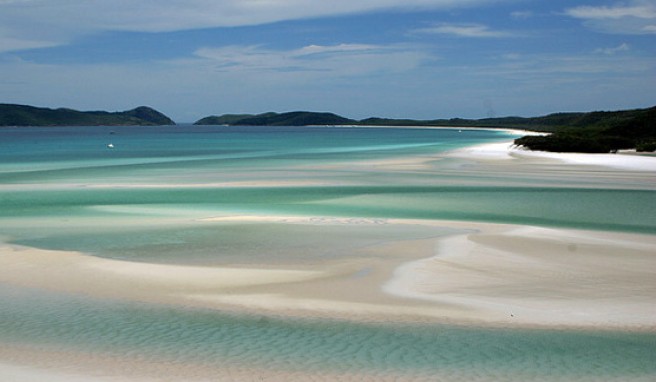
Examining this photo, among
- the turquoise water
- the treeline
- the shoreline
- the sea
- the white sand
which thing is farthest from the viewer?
the treeline

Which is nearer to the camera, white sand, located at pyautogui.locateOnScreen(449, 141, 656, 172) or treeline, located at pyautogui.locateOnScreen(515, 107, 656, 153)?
white sand, located at pyautogui.locateOnScreen(449, 141, 656, 172)

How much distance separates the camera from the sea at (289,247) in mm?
8016

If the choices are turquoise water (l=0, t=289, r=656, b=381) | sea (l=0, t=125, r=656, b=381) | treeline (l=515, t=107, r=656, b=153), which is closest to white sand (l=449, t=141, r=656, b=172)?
treeline (l=515, t=107, r=656, b=153)

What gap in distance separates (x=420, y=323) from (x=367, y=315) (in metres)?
0.74

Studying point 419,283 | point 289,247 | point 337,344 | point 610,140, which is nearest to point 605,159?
point 610,140

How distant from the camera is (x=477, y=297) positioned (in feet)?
34.3

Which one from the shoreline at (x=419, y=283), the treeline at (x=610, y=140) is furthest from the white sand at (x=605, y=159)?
the shoreline at (x=419, y=283)

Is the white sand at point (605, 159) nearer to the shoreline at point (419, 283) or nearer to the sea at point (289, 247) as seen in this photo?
the sea at point (289, 247)

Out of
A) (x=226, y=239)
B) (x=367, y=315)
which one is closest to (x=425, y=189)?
(x=226, y=239)

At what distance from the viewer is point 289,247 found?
14555 millimetres

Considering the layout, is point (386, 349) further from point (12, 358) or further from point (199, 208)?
point (199, 208)

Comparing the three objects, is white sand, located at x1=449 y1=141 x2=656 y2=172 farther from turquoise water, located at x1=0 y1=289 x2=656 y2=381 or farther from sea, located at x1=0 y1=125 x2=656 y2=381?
turquoise water, located at x1=0 y1=289 x2=656 y2=381

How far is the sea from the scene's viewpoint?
26.3 feet

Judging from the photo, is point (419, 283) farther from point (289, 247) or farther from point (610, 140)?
point (610, 140)
